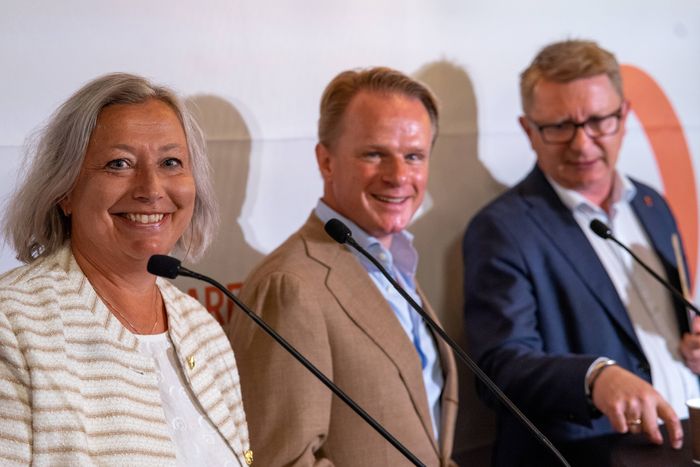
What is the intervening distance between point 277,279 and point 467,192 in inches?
47.9

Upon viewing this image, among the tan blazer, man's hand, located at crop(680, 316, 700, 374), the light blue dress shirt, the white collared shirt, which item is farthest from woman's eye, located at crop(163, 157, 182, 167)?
man's hand, located at crop(680, 316, 700, 374)

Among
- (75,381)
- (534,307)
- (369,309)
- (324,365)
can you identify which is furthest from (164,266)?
(534,307)

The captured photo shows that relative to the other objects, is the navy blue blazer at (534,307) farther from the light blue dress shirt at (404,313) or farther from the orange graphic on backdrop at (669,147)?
the orange graphic on backdrop at (669,147)

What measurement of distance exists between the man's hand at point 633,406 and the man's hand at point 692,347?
65 centimetres

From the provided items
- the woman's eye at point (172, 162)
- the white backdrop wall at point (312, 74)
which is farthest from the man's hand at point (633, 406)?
the woman's eye at point (172, 162)

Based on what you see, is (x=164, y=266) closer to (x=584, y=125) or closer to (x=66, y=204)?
(x=66, y=204)

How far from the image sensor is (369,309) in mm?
2400

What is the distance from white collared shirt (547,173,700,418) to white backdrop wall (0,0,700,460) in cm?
39

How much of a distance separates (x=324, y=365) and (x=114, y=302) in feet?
2.01

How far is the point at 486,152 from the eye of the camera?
3.39 meters

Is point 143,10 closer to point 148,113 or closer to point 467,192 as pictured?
point 148,113

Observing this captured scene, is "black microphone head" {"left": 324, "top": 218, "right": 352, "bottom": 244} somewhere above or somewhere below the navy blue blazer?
above

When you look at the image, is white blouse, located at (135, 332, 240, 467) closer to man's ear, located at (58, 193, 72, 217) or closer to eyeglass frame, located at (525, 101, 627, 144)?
man's ear, located at (58, 193, 72, 217)

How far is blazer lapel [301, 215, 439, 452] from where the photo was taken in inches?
93.3
